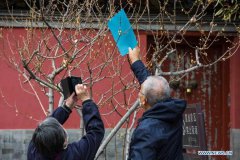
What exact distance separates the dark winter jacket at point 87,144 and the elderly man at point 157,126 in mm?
277

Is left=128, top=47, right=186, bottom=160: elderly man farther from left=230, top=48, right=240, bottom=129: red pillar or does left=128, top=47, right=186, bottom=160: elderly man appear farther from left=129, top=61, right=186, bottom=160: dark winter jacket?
left=230, top=48, right=240, bottom=129: red pillar

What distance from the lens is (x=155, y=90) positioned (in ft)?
14.5

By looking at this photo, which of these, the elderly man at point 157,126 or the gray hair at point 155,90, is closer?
the elderly man at point 157,126

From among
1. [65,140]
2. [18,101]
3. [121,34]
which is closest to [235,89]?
[18,101]

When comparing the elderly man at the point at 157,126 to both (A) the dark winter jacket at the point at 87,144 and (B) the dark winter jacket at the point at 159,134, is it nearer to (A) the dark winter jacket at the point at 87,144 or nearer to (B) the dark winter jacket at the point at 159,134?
(B) the dark winter jacket at the point at 159,134

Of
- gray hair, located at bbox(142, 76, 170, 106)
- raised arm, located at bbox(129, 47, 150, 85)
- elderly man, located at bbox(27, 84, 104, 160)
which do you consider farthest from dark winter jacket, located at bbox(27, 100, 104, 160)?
raised arm, located at bbox(129, 47, 150, 85)

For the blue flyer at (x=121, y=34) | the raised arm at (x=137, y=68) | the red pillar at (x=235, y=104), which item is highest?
the blue flyer at (x=121, y=34)

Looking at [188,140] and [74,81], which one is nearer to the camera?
[74,81]

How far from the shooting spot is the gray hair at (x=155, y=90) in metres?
4.43

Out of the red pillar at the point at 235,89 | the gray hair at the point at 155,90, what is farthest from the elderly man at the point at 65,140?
the red pillar at the point at 235,89

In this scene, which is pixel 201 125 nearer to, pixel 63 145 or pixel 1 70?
pixel 63 145

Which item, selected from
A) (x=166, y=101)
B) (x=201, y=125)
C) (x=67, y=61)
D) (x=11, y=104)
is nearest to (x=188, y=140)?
(x=201, y=125)

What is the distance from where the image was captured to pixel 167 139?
4340 mm

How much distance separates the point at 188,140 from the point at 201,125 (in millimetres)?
543
